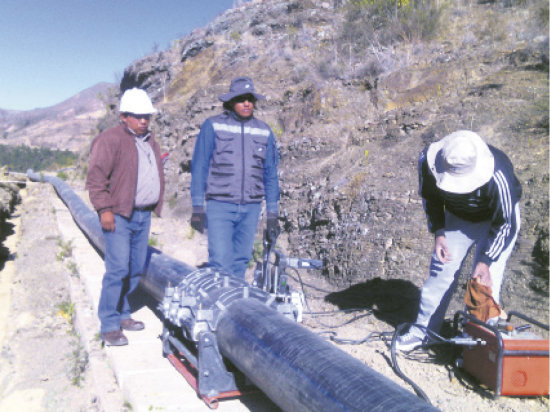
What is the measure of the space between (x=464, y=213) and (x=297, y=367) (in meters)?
1.98

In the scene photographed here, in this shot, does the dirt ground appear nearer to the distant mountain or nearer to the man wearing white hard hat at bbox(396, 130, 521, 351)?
the man wearing white hard hat at bbox(396, 130, 521, 351)

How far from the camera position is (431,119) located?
7520 millimetres

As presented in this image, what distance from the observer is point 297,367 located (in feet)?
7.88

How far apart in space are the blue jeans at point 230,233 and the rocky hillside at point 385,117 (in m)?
1.70

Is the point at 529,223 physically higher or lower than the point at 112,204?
lower

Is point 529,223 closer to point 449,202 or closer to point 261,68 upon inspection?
point 449,202

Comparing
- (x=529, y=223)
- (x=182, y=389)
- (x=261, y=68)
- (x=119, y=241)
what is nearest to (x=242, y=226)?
(x=119, y=241)

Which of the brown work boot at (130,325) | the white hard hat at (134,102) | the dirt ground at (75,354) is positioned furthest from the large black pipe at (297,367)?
the white hard hat at (134,102)

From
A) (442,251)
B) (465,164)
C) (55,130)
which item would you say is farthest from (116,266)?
(55,130)

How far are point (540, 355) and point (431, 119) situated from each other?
515cm

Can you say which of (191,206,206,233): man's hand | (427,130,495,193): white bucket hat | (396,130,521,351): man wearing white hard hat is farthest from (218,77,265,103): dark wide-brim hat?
(427,130,495,193): white bucket hat

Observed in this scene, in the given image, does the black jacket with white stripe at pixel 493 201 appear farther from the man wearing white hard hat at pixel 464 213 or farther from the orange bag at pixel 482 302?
the orange bag at pixel 482 302

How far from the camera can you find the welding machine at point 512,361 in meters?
2.93

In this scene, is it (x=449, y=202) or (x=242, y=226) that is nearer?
(x=449, y=202)
